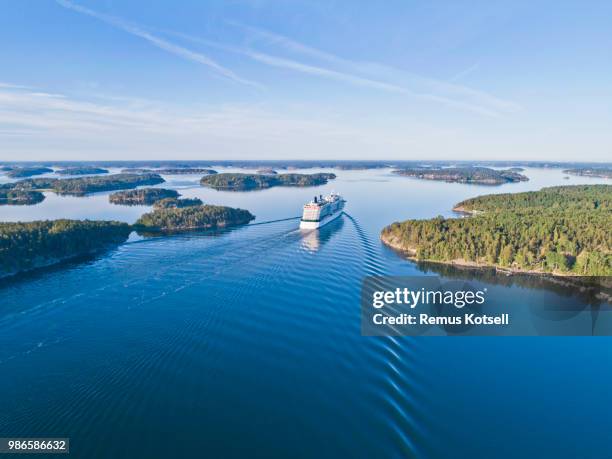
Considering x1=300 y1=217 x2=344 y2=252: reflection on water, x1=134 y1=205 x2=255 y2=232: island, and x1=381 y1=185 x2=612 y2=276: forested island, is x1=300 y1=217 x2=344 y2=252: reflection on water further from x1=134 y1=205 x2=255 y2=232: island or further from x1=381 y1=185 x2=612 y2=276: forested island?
A: x1=134 y1=205 x2=255 y2=232: island

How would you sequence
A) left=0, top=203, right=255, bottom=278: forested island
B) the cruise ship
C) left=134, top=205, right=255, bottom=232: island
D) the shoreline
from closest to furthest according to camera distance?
left=0, top=203, right=255, bottom=278: forested island → the shoreline → the cruise ship → left=134, top=205, right=255, bottom=232: island

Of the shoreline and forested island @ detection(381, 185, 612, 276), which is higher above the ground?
forested island @ detection(381, 185, 612, 276)

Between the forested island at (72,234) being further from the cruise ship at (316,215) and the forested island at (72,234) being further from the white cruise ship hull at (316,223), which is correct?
the white cruise ship hull at (316,223)

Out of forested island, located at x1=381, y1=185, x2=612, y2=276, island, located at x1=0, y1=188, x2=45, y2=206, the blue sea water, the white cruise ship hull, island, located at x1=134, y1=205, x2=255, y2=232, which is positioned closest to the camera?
the blue sea water

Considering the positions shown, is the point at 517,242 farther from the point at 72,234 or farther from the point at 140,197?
the point at 140,197

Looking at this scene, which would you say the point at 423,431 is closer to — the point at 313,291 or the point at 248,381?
the point at 248,381

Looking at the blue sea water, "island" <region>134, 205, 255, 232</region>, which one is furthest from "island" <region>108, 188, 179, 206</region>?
the blue sea water

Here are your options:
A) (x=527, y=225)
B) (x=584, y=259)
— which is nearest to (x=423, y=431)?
(x=584, y=259)
